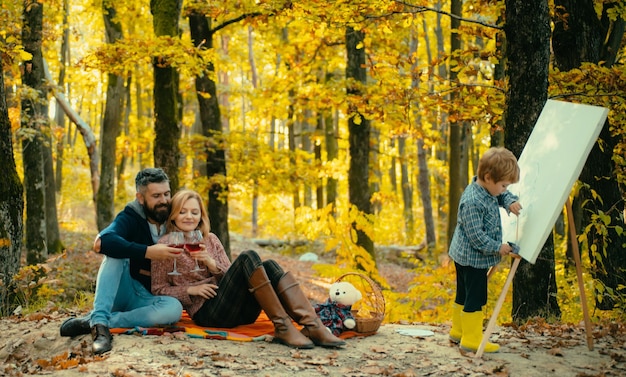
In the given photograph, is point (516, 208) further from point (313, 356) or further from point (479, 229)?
point (313, 356)

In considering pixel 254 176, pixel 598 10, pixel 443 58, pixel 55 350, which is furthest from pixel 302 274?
pixel 55 350

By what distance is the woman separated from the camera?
5.29 meters

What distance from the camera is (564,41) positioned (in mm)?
7895

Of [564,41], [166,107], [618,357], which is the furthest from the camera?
[166,107]

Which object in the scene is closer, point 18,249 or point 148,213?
point 148,213

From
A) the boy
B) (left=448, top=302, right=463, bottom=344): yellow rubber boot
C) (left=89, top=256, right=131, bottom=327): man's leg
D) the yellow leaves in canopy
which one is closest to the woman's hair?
(left=89, top=256, right=131, bottom=327): man's leg

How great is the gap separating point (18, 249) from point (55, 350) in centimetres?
258

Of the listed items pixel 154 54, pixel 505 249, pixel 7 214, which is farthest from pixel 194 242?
pixel 154 54

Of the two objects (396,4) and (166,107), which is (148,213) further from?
(166,107)

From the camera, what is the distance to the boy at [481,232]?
16.4ft

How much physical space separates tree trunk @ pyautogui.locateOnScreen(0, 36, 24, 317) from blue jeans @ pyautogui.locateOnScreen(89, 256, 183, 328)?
247cm

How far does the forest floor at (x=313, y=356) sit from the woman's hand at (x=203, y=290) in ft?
1.25

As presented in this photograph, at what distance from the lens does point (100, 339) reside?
4.93 metres

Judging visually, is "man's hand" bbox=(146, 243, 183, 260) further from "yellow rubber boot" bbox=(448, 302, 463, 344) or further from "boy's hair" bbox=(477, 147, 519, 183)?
"boy's hair" bbox=(477, 147, 519, 183)
